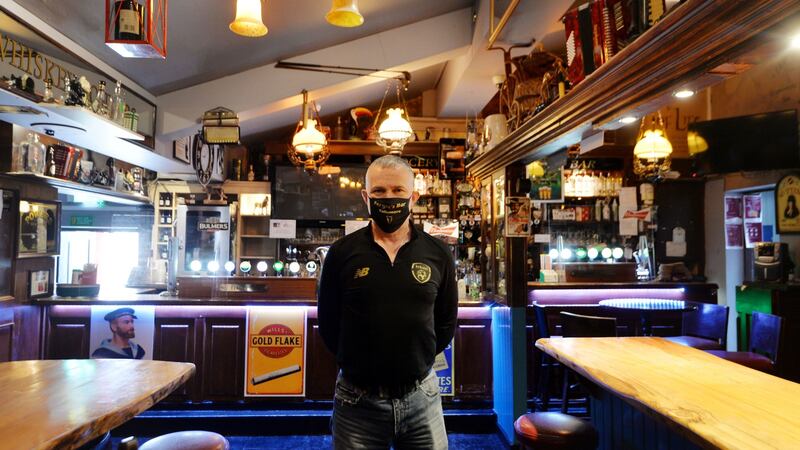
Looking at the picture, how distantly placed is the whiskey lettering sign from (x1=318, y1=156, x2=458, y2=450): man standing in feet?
9.64

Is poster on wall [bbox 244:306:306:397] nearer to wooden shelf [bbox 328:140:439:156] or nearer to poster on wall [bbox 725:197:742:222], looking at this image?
wooden shelf [bbox 328:140:439:156]

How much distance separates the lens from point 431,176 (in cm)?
814

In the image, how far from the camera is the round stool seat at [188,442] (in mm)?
2162

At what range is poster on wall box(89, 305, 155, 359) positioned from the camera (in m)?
4.59

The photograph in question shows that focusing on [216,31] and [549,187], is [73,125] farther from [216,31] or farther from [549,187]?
[549,187]

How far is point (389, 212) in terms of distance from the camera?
197cm

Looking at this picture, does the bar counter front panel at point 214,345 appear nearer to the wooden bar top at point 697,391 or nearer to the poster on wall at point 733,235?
the wooden bar top at point 697,391

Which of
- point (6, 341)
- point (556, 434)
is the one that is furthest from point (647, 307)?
point (6, 341)

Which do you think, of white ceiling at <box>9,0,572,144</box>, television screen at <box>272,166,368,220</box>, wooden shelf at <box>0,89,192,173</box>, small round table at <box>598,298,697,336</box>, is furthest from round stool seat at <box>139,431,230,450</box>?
television screen at <box>272,166,368,220</box>

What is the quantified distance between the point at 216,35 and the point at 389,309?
3984mm

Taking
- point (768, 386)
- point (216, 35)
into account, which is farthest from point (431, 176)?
point (768, 386)

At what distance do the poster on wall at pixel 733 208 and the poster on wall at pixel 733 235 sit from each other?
0.09m

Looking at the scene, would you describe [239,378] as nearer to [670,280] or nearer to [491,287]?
[491,287]

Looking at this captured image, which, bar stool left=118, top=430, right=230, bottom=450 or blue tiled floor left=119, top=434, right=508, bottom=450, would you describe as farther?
blue tiled floor left=119, top=434, right=508, bottom=450
